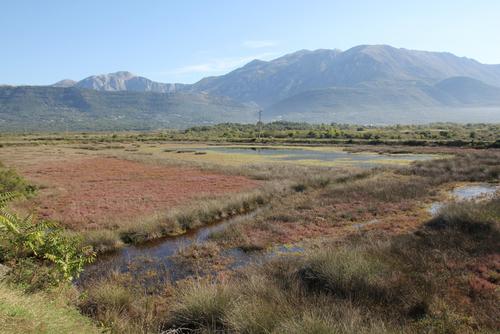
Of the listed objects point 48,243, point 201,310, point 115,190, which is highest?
point 48,243

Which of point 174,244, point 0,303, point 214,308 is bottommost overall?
point 174,244

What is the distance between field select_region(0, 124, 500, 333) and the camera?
26.5 feet

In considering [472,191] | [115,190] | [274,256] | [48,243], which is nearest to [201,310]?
[48,243]

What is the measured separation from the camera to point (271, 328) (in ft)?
23.6

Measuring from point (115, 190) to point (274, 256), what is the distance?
66.7 feet

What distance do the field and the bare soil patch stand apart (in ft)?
0.56

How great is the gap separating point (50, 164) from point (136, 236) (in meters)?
39.4

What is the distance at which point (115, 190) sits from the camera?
102 ft

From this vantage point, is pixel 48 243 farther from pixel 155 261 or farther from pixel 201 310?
pixel 155 261

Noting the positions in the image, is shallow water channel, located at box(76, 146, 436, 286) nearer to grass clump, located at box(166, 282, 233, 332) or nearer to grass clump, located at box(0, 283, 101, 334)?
grass clump, located at box(166, 282, 233, 332)

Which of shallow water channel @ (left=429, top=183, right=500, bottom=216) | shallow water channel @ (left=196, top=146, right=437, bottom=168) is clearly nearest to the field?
shallow water channel @ (left=429, top=183, right=500, bottom=216)

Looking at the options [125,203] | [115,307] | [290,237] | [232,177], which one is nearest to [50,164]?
[232,177]

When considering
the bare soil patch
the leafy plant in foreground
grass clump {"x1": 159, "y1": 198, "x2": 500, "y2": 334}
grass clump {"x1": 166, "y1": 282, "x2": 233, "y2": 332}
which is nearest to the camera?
grass clump {"x1": 159, "y1": 198, "x2": 500, "y2": 334}

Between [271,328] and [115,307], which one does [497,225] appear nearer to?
[271,328]
